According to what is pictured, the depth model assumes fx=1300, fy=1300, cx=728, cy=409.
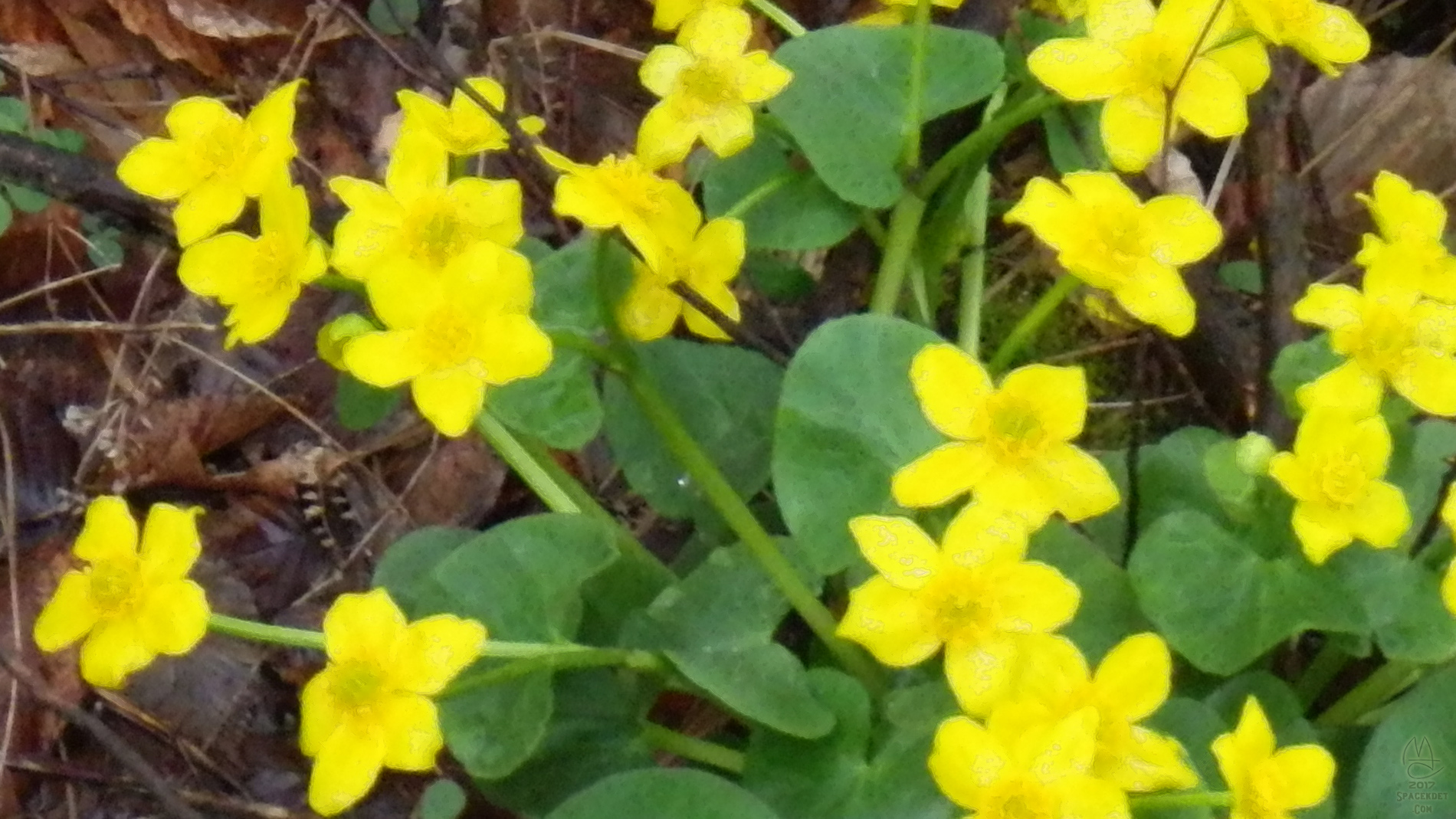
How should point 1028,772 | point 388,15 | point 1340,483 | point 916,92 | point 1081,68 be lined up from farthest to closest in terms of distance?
point 388,15, point 916,92, point 1081,68, point 1340,483, point 1028,772

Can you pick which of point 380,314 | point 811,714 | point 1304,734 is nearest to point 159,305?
point 380,314

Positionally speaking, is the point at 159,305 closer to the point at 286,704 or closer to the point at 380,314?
the point at 286,704

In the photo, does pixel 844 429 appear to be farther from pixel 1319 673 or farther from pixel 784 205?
pixel 1319 673

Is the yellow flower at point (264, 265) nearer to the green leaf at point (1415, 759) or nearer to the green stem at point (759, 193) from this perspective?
the green stem at point (759, 193)

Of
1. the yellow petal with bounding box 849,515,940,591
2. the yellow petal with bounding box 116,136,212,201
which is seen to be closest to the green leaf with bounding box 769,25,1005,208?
the yellow petal with bounding box 849,515,940,591

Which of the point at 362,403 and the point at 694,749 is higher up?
the point at 362,403

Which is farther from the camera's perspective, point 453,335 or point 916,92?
point 916,92

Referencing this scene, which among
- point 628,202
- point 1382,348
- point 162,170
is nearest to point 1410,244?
point 1382,348
